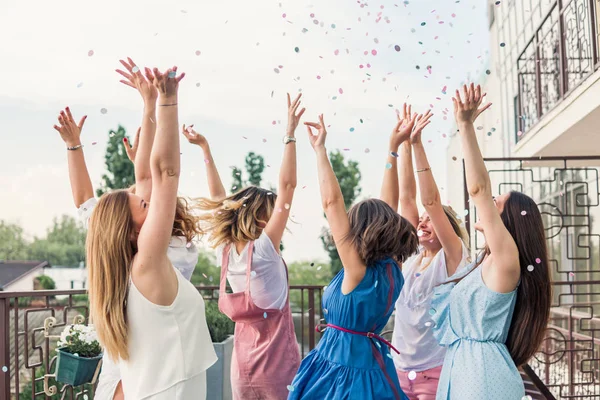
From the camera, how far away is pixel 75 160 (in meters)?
2.79

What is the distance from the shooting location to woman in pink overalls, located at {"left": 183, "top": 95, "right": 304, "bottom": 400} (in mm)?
2826

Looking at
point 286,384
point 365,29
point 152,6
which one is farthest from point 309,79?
point 286,384

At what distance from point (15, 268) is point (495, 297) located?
5188 cm

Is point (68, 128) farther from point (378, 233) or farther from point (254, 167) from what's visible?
point (254, 167)

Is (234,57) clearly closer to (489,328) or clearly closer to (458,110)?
(458,110)

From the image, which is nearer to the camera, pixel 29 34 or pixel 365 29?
pixel 365 29

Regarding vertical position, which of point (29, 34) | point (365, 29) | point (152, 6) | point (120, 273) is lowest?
point (120, 273)

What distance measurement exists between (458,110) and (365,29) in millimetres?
1256

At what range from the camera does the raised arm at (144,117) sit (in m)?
2.29

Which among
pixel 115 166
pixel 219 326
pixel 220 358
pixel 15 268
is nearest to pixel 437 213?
pixel 220 358

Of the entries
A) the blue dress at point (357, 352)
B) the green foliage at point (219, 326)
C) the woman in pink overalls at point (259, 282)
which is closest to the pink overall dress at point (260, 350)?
the woman in pink overalls at point (259, 282)

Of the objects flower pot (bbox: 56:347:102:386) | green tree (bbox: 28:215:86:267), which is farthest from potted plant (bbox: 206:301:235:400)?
green tree (bbox: 28:215:86:267)

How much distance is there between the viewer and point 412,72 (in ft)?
11.0

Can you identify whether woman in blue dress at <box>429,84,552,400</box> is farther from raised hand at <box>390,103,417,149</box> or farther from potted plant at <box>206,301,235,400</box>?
potted plant at <box>206,301,235,400</box>
